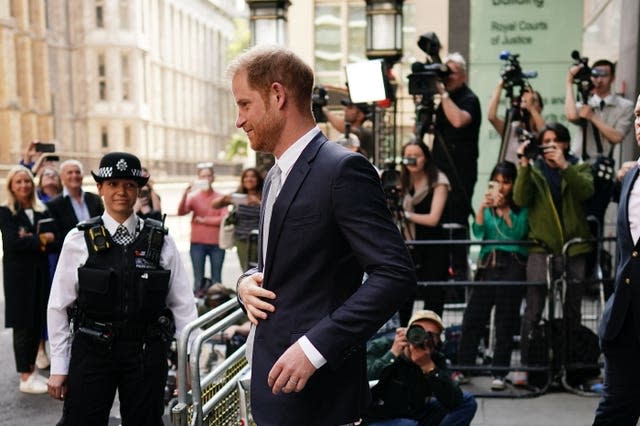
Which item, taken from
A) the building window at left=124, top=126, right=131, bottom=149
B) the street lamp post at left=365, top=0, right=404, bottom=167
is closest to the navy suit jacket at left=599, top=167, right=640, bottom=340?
the street lamp post at left=365, top=0, right=404, bottom=167

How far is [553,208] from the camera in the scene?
5.96 meters

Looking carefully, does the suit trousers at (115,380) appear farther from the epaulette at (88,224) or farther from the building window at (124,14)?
the building window at (124,14)

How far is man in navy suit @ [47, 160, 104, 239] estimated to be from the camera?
23.9 feet

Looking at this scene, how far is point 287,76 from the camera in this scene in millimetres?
2131

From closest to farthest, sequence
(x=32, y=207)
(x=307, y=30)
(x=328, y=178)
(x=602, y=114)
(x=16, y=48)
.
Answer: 1. (x=328, y=178)
2. (x=32, y=207)
3. (x=602, y=114)
4. (x=307, y=30)
5. (x=16, y=48)

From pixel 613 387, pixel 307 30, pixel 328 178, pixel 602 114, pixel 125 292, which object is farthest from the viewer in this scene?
pixel 307 30

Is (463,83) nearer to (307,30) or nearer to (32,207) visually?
(32,207)

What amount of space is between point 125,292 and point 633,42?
6694 mm

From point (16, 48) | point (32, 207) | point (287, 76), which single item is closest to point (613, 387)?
point (287, 76)

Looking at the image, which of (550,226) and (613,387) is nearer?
(613,387)

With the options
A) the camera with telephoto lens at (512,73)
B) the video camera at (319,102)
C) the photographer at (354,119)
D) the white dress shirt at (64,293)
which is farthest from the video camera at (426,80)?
the white dress shirt at (64,293)

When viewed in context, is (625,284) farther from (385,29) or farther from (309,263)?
(385,29)

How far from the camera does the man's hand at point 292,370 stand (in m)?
2.01

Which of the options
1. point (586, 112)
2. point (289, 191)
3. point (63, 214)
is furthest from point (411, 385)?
point (63, 214)
